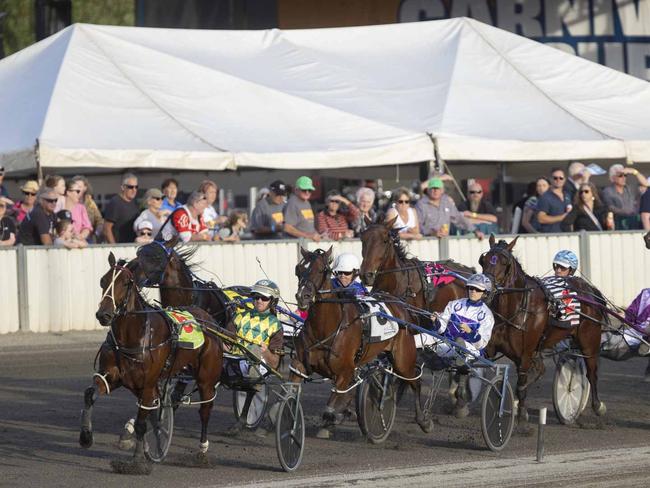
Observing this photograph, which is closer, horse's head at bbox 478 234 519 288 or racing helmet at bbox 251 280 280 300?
racing helmet at bbox 251 280 280 300

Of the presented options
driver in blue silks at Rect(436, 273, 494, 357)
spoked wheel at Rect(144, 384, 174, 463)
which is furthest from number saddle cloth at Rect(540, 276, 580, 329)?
spoked wheel at Rect(144, 384, 174, 463)

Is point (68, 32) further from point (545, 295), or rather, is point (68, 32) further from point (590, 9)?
point (590, 9)

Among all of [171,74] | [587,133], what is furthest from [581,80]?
[171,74]

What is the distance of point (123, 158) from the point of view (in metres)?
18.4

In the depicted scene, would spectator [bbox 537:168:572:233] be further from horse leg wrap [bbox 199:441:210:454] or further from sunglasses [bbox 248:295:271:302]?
horse leg wrap [bbox 199:441:210:454]

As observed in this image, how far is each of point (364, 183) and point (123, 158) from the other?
6.04 meters

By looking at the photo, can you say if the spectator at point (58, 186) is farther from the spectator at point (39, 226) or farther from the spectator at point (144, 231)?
the spectator at point (144, 231)

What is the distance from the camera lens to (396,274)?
1278cm

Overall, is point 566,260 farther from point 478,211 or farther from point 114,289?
point 478,211

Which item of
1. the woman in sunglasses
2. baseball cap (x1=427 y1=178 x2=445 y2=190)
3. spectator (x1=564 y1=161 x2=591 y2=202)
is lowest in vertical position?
the woman in sunglasses

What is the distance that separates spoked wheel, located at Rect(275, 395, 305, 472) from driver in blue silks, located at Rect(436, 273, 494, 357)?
187cm

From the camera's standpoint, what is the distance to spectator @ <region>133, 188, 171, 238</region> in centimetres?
1745

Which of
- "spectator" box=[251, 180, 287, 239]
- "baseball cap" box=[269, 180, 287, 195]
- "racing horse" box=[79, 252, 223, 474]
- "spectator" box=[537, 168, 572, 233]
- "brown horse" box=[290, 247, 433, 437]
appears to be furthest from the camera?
"spectator" box=[537, 168, 572, 233]

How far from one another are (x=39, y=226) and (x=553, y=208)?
7377 millimetres
